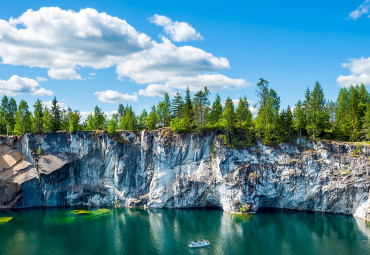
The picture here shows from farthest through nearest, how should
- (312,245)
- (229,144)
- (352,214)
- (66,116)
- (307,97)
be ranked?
(66,116) → (307,97) → (229,144) → (352,214) → (312,245)

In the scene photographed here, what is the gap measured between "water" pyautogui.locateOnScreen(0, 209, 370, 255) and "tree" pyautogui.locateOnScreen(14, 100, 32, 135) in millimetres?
21368

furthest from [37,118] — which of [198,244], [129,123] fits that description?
[198,244]

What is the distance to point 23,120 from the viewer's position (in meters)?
73.3

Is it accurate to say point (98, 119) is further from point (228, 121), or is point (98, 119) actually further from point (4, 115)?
point (228, 121)

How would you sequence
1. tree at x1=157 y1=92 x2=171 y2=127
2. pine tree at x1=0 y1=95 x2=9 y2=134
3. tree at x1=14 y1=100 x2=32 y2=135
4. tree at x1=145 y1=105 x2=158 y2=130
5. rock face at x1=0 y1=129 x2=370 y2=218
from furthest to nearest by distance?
tree at x1=157 y1=92 x2=171 y2=127 < pine tree at x1=0 y1=95 x2=9 y2=134 < tree at x1=145 y1=105 x2=158 y2=130 < tree at x1=14 y1=100 x2=32 y2=135 < rock face at x1=0 y1=129 x2=370 y2=218

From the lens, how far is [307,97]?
7081cm

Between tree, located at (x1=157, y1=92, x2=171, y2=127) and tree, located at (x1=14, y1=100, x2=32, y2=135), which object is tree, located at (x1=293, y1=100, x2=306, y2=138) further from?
tree, located at (x1=14, y1=100, x2=32, y2=135)

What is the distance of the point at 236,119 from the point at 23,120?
2234 inches

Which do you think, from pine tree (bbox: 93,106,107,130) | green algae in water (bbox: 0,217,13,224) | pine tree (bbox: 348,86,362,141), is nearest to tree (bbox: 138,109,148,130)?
pine tree (bbox: 93,106,107,130)

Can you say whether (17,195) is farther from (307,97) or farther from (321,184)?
(307,97)

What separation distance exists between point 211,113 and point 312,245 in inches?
1520

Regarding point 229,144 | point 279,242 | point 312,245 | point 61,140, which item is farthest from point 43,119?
point 312,245

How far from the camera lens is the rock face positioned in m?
59.2

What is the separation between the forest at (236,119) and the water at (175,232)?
1918 cm
